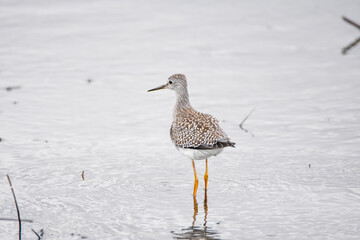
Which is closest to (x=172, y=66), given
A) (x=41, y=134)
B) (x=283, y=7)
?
(x=41, y=134)

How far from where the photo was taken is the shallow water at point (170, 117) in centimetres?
714

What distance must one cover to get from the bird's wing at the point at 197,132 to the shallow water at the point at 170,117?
0.58 m

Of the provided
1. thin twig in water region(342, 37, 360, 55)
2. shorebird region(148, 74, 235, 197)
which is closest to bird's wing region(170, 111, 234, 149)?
shorebird region(148, 74, 235, 197)

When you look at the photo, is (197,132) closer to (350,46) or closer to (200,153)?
(200,153)

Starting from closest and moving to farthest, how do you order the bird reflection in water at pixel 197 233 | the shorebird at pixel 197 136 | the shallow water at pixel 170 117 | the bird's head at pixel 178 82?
the bird reflection in water at pixel 197 233, the shallow water at pixel 170 117, the shorebird at pixel 197 136, the bird's head at pixel 178 82

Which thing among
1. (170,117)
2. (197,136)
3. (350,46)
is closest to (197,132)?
(197,136)

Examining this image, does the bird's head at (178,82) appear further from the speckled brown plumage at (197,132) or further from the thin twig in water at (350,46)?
the thin twig in water at (350,46)

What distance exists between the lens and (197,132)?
318 inches

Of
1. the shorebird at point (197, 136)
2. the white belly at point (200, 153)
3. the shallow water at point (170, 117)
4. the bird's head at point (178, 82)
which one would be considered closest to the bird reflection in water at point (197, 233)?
the shallow water at point (170, 117)

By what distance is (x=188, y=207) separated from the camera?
745cm

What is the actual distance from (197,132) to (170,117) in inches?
109

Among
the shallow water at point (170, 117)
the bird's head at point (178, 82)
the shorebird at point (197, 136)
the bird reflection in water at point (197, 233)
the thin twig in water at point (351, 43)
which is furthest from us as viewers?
the thin twig in water at point (351, 43)

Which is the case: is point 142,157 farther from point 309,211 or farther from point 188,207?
point 309,211

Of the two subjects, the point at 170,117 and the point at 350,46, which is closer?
the point at 170,117
